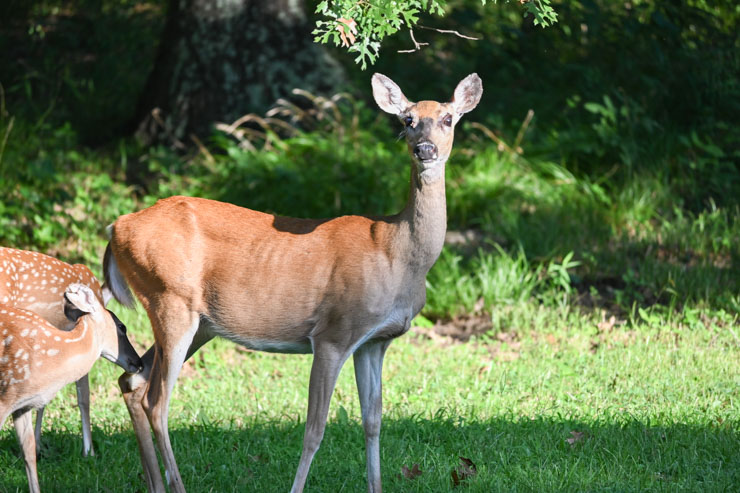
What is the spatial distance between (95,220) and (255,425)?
4.22m

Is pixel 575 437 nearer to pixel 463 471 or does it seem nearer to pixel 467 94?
pixel 463 471

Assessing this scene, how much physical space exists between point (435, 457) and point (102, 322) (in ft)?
6.01

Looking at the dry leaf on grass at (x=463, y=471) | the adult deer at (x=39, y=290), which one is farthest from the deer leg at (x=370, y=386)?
the adult deer at (x=39, y=290)

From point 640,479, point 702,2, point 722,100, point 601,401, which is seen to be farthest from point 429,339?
point 702,2

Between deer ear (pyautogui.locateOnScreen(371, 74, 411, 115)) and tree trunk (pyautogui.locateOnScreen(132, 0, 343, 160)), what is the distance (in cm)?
562

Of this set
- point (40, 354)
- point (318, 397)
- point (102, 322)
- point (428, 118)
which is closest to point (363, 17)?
point (428, 118)

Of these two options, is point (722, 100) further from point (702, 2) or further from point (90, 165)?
point (90, 165)

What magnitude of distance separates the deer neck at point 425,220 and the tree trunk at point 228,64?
5.99 meters

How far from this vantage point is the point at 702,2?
32.5 feet

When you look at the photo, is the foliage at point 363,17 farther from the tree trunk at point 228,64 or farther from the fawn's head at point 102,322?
the tree trunk at point 228,64

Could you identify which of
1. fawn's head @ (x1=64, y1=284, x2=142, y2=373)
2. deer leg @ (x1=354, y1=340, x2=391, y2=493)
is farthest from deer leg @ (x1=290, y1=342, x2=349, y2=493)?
fawn's head @ (x1=64, y1=284, x2=142, y2=373)

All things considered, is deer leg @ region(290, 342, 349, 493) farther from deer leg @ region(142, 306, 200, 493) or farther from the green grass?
deer leg @ region(142, 306, 200, 493)

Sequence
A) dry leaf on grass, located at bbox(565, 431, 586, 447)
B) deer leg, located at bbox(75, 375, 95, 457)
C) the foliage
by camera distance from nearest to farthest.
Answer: the foliage
dry leaf on grass, located at bbox(565, 431, 586, 447)
deer leg, located at bbox(75, 375, 95, 457)

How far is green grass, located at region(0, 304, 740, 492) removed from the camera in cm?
476
